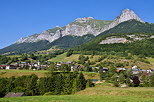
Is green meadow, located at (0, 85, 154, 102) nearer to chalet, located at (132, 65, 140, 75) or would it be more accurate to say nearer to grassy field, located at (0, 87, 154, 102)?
grassy field, located at (0, 87, 154, 102)

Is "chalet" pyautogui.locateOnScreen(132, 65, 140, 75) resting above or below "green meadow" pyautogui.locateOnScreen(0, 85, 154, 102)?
above

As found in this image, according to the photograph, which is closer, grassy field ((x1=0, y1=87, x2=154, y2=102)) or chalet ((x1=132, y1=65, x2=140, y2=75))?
grassy field ((x1=0, y1=87, x2=154, y2=102))

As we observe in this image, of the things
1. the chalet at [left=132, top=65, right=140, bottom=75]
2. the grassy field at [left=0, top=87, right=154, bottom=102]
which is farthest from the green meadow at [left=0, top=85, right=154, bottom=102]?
the chalet at [left=132, top=65, right=140, bottom=75]

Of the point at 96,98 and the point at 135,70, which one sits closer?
the point at 96,98

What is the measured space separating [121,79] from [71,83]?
31.7 meters

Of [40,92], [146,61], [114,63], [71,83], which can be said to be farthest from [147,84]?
[146,61]

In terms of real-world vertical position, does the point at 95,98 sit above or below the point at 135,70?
below

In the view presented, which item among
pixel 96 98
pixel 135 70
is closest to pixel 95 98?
pixel 96 98

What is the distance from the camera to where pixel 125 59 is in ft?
639

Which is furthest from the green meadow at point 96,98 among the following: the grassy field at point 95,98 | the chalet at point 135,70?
the chalet at point 135,70

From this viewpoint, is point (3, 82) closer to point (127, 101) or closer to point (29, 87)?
point (29, 87)

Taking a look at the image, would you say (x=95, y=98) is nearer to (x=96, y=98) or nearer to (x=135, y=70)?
(x=96, y=98)

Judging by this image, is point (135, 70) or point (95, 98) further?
point (135, 70)

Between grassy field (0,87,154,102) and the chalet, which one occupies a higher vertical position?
the chalet
